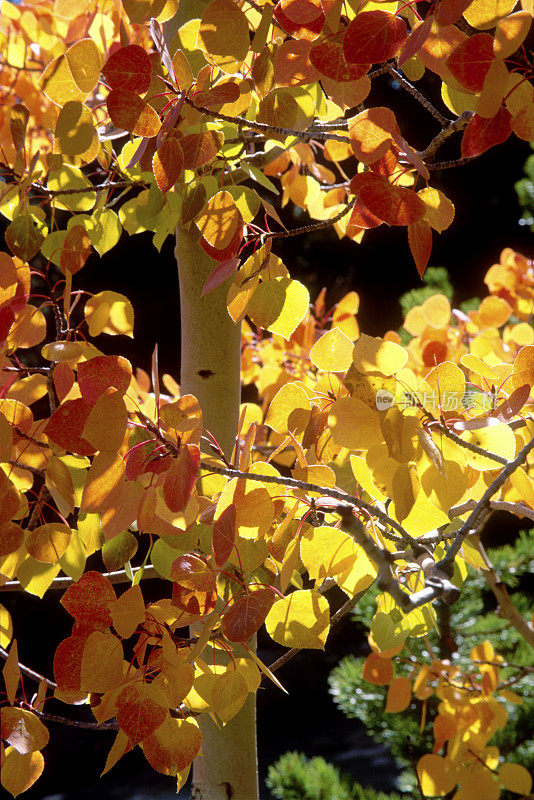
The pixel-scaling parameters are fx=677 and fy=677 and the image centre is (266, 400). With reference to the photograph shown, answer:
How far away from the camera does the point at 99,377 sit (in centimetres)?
36

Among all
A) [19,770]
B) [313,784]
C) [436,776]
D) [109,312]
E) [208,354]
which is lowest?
[313,784]

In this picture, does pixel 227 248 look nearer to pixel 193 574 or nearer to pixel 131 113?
pixel 131 113

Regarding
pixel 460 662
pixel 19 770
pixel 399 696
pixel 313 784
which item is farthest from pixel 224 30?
pixel 313 784

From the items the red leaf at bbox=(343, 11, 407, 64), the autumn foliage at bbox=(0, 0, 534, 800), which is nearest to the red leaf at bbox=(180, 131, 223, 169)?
the autumn foliage at bbox=(0, 0, 534, 800)

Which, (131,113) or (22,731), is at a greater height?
(131,113)

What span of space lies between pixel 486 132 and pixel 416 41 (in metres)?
0.06

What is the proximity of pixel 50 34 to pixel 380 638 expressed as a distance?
2.59 feet

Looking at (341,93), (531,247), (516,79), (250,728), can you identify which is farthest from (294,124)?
(531,247)

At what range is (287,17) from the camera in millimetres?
352

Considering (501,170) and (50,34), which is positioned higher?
(50,34)

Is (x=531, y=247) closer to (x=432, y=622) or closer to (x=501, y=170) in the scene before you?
(x=501, y=170)

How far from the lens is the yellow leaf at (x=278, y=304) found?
1.39ft

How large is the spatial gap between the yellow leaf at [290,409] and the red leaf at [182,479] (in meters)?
0.13

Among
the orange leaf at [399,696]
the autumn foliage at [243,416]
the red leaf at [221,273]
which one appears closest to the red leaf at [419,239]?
the autumn foliage at [243,416]
